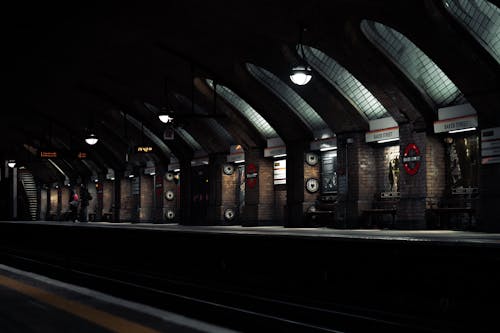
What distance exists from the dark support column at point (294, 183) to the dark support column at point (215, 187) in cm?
569

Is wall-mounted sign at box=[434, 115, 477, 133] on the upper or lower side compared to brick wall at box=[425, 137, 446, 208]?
upper

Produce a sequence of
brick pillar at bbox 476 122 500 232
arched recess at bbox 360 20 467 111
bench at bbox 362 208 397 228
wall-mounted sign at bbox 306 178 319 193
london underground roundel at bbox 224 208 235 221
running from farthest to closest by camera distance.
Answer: london underground roundel at bbox 224 208 235 221
wall-mounted sign at bbox 306 178 319 193
bench at bbox 362 208 397 228
arched recess at bbox 360 20 467 111
brick pillar at bbox 476 122 500 232

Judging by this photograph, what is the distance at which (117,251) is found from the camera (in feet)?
46.3

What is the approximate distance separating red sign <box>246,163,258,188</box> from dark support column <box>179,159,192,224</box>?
5448mm

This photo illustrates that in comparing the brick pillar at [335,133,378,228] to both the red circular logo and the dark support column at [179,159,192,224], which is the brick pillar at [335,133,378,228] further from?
the dark support column at [179,159,192,224]

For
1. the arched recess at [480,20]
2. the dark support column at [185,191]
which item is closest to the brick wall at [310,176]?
the dark support column at [185,191]

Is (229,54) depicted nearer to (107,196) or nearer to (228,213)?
(228,213)

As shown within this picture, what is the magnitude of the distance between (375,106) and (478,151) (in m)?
4.39

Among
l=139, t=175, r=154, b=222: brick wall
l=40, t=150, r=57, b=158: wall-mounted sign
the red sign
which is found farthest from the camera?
l=139, t=175, r=154, b=222: brick wall

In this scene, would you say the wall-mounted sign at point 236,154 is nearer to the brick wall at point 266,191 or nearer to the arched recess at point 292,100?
the brick wall at point 266,191

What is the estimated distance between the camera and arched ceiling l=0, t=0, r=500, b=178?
691 inches

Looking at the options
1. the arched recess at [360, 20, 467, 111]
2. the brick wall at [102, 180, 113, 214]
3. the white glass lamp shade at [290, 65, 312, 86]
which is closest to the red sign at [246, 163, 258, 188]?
the arched recess at [360, 20, 467, 111]

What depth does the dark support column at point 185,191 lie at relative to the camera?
3397 cm

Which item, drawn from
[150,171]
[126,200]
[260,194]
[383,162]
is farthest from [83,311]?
[126,200]
